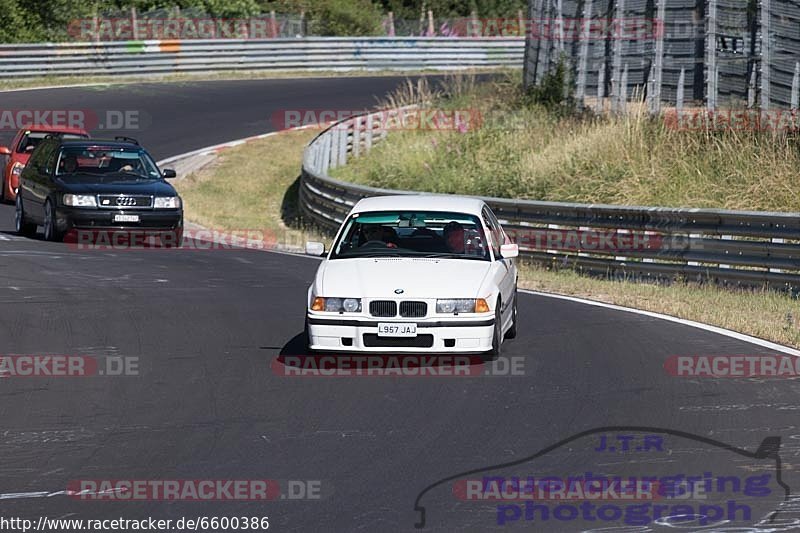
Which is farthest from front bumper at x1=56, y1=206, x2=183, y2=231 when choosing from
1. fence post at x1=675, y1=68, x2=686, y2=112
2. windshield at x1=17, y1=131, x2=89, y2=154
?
fence post at x1=675, y1=68, x2=686, y2=112

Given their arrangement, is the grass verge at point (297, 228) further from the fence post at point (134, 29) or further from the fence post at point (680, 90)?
the fence post at point (134, 29)

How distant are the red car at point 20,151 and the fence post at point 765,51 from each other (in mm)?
12752

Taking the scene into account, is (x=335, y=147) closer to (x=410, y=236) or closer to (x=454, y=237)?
(x=410, y=236)

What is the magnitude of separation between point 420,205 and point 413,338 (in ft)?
6.52

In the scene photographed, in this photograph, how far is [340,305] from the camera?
10789 millimetres

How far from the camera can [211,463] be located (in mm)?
7738

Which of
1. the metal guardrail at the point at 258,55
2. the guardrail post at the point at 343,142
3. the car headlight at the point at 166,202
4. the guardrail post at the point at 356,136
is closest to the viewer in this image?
the car headlight at the point at 166,202

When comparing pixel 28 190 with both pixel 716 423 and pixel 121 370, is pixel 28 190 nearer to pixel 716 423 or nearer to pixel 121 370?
pixel 121 370

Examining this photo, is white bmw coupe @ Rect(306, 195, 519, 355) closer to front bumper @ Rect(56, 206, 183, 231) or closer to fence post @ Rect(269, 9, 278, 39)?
front bumper @ Rect(56, 206, 183, 231)

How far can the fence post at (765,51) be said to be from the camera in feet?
80.5

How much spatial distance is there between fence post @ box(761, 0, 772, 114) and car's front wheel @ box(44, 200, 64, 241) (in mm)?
12761

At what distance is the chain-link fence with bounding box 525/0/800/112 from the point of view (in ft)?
80.2

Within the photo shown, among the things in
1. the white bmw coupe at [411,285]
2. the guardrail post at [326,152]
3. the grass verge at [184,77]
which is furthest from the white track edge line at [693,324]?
the grass verge at [184,77]

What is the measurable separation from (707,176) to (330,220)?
22.0ft
